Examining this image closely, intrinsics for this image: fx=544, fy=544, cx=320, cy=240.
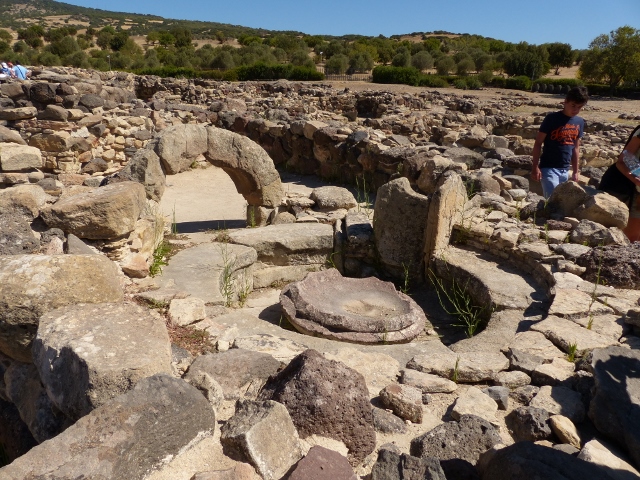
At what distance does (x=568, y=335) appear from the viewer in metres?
3.92

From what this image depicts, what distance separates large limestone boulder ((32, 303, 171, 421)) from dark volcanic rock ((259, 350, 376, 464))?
692 millimetres

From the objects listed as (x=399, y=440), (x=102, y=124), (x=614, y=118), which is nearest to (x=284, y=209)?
(x=102, y=124)

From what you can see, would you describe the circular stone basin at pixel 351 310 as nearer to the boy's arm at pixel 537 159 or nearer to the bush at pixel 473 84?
the boy's arm at pixel 537 159

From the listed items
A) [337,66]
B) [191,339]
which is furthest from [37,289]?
[337,66]

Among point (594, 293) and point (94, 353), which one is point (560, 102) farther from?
point (94, 353)

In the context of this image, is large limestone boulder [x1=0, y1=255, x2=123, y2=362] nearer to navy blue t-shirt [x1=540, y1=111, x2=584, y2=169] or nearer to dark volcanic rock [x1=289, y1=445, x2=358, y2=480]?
dark volcanic rock [x1=289, y1=445, x2=358, y2=480]

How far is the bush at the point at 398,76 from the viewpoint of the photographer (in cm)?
2598

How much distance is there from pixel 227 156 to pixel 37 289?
4303mm

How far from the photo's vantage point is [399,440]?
291 cm

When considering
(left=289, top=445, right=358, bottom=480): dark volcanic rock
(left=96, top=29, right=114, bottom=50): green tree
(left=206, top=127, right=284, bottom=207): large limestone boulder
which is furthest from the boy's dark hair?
(left=96, top=29, right=114, bottom=50): green tree

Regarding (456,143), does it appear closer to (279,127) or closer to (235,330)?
(279,127)

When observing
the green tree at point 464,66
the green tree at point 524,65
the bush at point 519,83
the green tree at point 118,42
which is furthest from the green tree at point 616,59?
the green tree at point 118,42

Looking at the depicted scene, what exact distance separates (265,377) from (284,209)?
16.1 ft

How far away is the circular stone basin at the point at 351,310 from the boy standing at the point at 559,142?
228 cm
